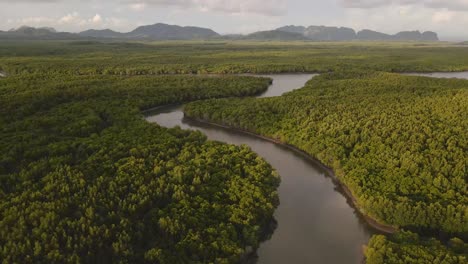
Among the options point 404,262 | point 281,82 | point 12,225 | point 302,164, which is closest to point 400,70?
point 281,82

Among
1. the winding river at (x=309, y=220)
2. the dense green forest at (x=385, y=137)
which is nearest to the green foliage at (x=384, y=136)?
the dense green forest at (x=385, y=137)

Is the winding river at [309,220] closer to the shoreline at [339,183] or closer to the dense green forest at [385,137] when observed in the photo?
the shoreline at [339,183]

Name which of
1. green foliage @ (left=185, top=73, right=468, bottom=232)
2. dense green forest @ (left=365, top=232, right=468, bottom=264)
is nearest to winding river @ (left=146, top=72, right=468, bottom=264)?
green foliage @ (left=185, top=73, right=468, bottom=232)

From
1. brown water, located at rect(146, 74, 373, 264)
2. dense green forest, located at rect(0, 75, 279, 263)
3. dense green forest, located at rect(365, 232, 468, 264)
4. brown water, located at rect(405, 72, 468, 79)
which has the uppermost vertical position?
brown water, located at rect(405, 72, 468, 79)

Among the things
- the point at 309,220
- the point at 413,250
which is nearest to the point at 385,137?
the point at 309,220

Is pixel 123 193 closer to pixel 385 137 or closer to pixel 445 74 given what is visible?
pixel 385 137

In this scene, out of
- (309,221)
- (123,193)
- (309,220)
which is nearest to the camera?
(123,193)

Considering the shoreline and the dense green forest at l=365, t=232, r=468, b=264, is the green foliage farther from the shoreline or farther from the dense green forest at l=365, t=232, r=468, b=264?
the dense green forest at l=365, t=232, r=468, b=264
